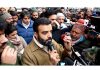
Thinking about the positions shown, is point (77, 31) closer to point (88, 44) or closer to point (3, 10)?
point (88, 44)

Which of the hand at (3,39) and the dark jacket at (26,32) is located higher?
the dark jacket at (26,32)

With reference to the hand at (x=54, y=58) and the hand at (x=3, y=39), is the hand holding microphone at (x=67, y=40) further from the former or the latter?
the hand at (x=3, y=39)

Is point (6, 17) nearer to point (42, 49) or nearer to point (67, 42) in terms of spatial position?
point (42, 49)

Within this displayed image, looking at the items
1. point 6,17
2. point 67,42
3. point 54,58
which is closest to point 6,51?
point 6,17

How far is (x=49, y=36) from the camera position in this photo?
3.87 m

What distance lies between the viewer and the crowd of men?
3.87 meters

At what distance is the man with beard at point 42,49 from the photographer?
3.86 metres

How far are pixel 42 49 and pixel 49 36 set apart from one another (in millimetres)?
130

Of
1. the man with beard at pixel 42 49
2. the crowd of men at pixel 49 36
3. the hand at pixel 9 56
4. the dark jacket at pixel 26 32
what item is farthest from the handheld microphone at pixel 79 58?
the hand at pixel 9 56

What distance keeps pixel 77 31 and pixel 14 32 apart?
0.55 meters

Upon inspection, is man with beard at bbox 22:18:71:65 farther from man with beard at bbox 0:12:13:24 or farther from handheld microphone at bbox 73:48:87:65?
man with beard at bbox 0:12:13:24

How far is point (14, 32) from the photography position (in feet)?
12.7
